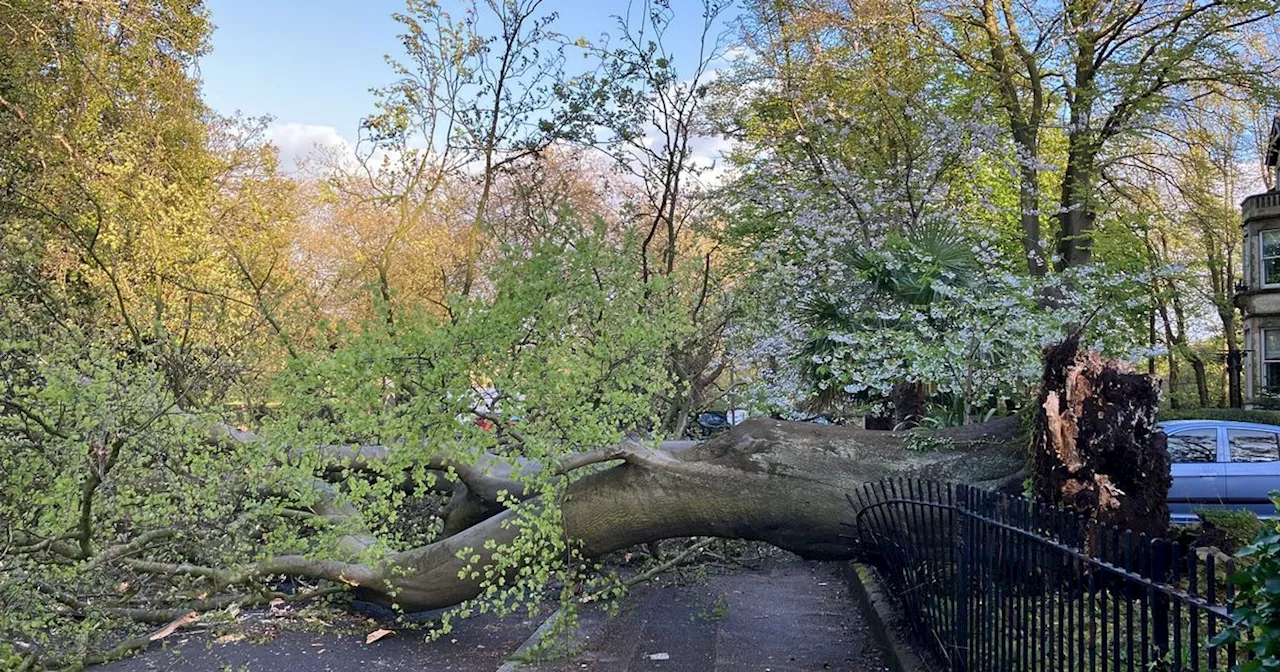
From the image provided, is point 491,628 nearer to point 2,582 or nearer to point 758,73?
point 2,582

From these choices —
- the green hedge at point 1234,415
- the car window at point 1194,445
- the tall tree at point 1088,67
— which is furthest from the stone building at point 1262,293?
the car window at point 1194,445

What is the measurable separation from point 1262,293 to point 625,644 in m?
→ 24.9

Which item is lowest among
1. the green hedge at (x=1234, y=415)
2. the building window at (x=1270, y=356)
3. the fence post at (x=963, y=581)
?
the fence post at (x=963, y=581)

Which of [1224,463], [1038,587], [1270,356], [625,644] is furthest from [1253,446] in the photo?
[1270,356]

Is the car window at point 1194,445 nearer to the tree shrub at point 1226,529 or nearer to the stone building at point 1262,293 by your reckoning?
the tree shrub at point 1226,529

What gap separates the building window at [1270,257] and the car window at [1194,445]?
58.4 ft

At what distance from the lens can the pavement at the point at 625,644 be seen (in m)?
7.05

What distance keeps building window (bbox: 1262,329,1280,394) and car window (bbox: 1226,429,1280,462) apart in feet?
55.1

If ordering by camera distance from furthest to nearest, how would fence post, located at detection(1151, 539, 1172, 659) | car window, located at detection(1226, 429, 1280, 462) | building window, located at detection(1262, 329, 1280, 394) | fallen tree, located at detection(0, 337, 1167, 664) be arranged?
1. building window, located at detection(1262, 329, 1280, 394)
2. car window, located at detection(1226, 429, 1280, 462)
3. fallen tree, located at detection(0, 337, 1167, 664)
4. fence post, located at detection(1151, 539, 1172, 659)

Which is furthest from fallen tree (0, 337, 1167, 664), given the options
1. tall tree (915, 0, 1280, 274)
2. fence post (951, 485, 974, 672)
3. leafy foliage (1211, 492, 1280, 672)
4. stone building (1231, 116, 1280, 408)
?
stone building (1231, 116, 1280, 408)

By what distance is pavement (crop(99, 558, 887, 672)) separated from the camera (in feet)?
23.1

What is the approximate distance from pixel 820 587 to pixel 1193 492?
4781 millimetres

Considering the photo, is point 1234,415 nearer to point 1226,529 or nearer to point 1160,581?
point 1226,529

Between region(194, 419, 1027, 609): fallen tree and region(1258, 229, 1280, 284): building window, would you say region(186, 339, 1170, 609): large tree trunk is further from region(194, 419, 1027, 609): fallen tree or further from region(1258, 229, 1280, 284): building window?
region(1258, 229, 1280, 284): building window
